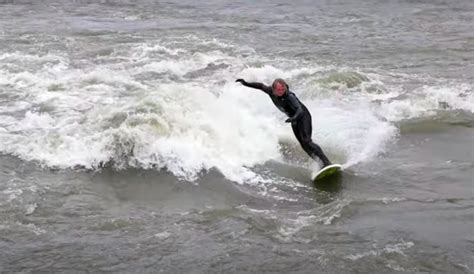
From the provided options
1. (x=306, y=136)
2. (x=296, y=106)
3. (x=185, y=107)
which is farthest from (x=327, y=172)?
(x=185, y=107)

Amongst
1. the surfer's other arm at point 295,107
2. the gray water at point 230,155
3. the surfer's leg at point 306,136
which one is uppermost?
the surfer's other arm at point 295,107

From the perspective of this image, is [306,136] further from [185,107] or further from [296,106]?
[185,107]

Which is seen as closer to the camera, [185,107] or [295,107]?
[295,107]

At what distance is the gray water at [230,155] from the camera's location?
26.6 feet

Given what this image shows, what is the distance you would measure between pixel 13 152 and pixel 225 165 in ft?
12.3

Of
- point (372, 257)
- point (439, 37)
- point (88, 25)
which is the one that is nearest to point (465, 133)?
point (372, 257)

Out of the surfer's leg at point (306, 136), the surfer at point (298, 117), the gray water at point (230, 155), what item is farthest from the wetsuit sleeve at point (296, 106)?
the gray water at point (230, 155)

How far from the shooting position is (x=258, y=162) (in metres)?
11.5

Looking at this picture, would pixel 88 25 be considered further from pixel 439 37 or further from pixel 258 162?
pixel 258 162

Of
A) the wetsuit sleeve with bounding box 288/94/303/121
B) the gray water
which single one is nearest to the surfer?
the wetsuit sleeve with bounding box 288/94/303/121

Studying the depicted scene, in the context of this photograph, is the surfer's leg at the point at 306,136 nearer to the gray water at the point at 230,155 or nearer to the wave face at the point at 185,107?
the gray water at the point at 230,155

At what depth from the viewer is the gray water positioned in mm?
8109

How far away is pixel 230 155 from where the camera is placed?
11.8 metres

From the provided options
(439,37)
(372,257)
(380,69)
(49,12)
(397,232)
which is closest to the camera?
(372,257)
